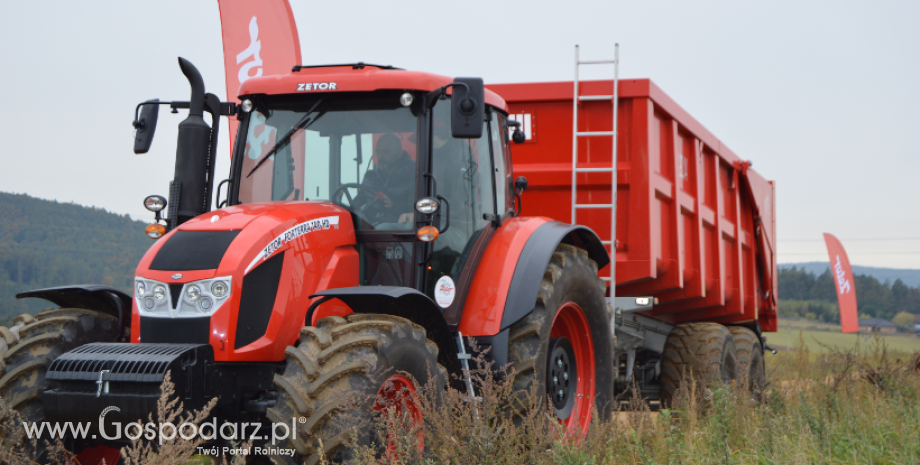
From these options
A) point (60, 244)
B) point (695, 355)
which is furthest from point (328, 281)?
point (60, 244)

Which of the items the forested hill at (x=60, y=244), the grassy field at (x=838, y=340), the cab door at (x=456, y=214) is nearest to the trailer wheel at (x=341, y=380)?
the cab door at (x=456, y=214)

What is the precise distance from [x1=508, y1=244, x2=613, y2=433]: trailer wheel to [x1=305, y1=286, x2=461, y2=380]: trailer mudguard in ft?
1.78

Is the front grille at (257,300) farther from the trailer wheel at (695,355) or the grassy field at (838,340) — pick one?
the grassy field at (838,340)

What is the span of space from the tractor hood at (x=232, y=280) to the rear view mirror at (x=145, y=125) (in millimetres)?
908

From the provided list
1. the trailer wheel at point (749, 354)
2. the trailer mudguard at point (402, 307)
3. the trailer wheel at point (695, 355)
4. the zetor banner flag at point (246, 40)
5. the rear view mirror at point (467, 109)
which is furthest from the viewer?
the zetor banner flag at point (246, 40)

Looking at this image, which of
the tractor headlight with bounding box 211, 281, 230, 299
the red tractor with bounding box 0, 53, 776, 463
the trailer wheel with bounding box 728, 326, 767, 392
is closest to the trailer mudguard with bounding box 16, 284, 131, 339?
the red tractor with bounding box 0, 53, 776, 463

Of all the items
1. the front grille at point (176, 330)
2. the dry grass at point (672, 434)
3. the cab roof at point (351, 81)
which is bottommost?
the dry grass at point (672, 434)

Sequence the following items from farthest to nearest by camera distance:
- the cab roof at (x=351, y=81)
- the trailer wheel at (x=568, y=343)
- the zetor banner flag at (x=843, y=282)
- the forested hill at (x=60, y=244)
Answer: the zetor banner flag at (x=843, y=282) < the forested hill at (x=60, y=244) < the trailer wheel at (x=568, y=343) < the cab roof at (x=351, y=81)

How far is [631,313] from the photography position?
731cm

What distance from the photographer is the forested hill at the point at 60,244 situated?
11281 millimetres

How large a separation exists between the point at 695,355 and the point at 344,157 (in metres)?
5.07

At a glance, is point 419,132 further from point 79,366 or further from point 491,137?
point 79,366

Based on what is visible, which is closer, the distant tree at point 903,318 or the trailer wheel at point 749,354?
the trailer wheel at point 749,354

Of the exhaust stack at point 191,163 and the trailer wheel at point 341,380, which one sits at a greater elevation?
the exhaust stack at point 191,163
